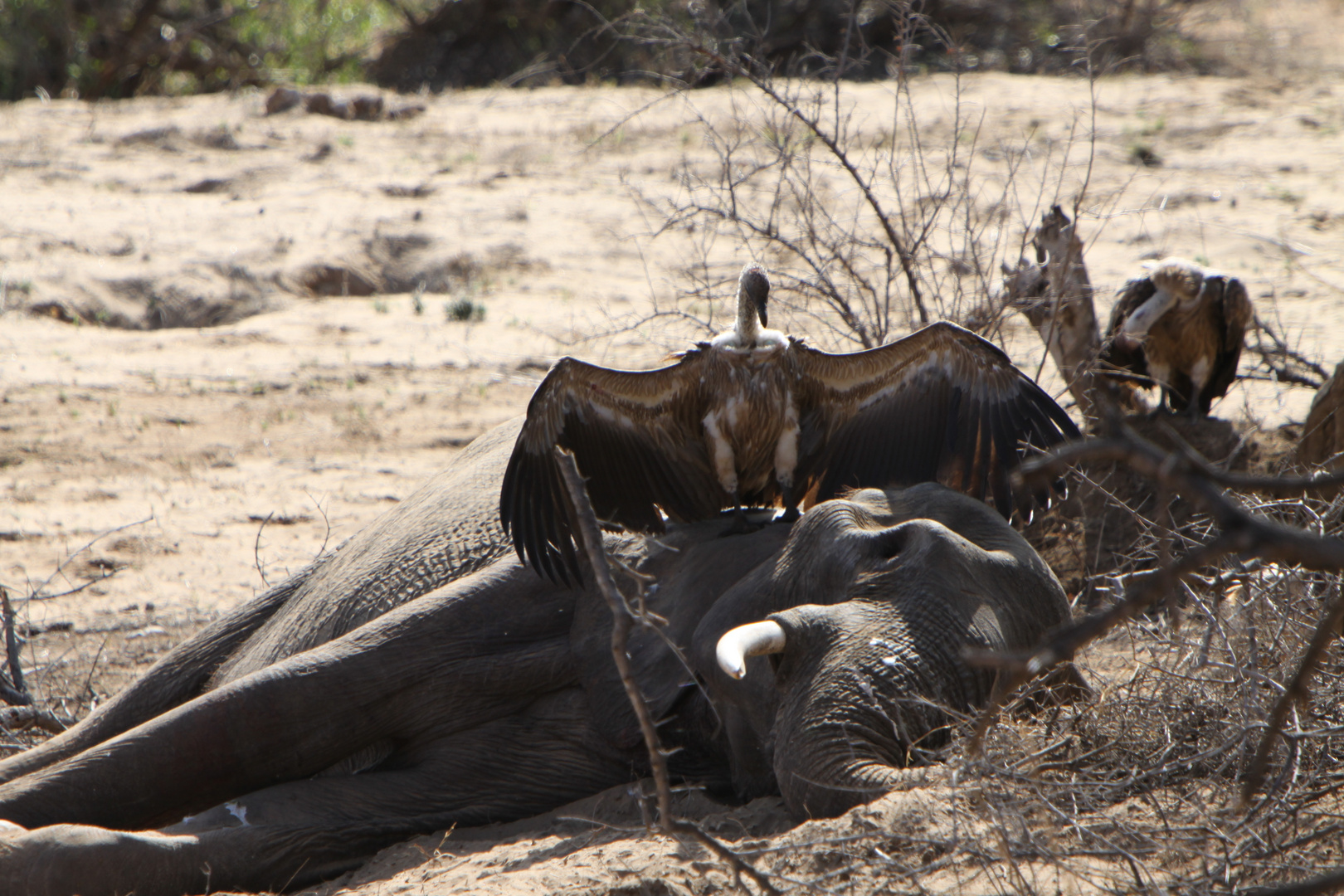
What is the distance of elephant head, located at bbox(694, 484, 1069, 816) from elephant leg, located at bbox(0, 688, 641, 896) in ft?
1.77

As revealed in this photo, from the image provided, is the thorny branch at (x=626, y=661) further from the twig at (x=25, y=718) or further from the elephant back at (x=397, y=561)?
the twig at (x=25, y=718)

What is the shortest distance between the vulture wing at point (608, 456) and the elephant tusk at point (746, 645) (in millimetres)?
850

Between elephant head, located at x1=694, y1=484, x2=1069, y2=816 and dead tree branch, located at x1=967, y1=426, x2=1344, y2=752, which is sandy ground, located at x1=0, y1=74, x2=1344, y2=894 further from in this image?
dead tree branch, located at x1=967, y1=426, x2=1344, y2=752

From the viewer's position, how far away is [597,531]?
2.08 m

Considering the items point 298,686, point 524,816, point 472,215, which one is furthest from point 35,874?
point 472,215

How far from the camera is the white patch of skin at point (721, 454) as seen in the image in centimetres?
375

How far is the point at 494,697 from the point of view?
383cm

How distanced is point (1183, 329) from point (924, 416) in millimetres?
1910

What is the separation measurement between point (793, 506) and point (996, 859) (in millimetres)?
1710

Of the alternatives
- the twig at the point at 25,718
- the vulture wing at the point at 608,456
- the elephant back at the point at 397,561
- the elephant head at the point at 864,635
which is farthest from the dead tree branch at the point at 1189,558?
the twig at the point at 25,718

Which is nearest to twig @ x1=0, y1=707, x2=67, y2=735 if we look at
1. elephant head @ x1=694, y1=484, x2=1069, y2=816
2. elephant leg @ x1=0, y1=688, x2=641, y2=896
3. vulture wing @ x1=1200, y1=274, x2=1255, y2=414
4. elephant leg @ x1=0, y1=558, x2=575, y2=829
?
elephant leg @ x1=0, y1=558, x2=575, y2=829

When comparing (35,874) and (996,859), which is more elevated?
(996,859)

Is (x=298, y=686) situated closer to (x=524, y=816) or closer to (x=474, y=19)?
(x=524, y=816)

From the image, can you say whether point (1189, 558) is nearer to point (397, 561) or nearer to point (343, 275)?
point (397, 561)
